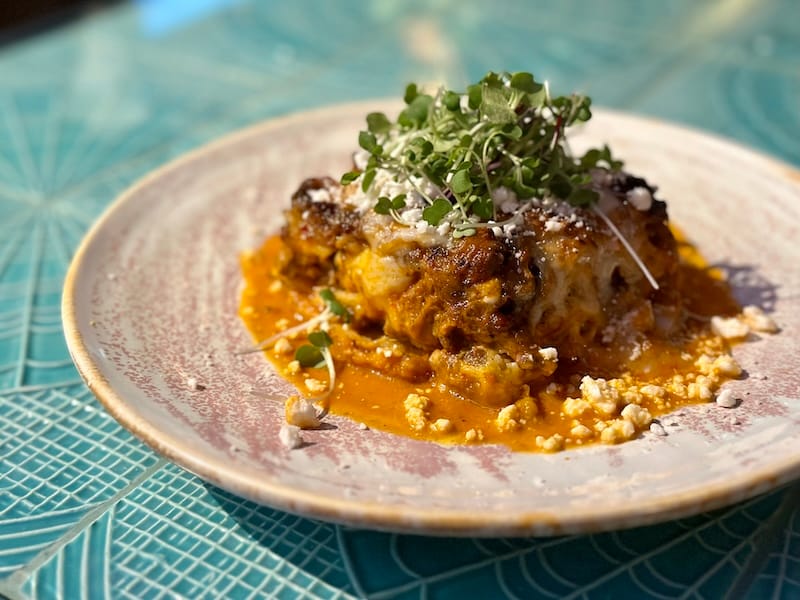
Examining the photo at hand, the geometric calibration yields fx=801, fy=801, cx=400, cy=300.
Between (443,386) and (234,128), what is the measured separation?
278cm

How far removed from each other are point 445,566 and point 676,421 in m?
0.78

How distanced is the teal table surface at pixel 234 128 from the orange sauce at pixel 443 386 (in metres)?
0.35

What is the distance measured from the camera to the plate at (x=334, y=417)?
1836 mm

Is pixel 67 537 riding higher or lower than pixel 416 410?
lower

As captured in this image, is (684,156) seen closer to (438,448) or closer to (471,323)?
(471,323)

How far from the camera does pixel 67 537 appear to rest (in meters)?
2.04

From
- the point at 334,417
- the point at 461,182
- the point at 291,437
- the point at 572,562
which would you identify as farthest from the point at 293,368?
the point at 572,562

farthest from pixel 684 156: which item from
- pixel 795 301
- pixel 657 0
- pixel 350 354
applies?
pixel 657 0

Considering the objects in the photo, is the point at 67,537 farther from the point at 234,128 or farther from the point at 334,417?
the point at 234,128

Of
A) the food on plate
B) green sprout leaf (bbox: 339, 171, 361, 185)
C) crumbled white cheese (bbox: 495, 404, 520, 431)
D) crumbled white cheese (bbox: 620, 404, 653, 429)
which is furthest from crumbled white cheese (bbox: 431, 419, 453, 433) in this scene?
green sprout leaf (bbox: 339, 171, 361, 185)

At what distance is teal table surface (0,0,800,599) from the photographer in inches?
75.9

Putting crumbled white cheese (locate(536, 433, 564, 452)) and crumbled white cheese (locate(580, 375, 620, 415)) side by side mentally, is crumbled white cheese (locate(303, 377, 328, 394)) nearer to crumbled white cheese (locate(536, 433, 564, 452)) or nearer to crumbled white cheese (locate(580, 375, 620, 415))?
crumbled white cheese (locate(536, 433, 564, 452))

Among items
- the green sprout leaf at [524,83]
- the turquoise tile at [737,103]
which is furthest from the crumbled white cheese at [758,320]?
the turquoise tile at [737,103]

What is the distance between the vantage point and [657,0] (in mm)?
6316
